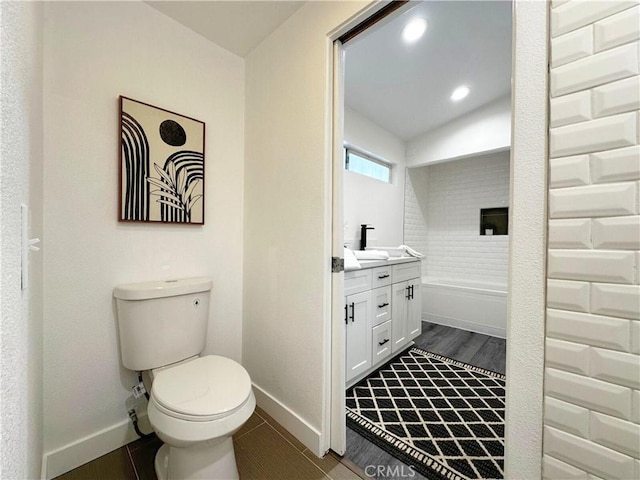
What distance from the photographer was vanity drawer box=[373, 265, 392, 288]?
201cm

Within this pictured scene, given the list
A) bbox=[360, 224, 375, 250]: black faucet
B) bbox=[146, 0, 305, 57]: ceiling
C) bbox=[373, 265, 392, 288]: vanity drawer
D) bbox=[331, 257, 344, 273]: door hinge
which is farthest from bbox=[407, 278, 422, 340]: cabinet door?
bbox=[146, 0, 305, 57]: ceiling

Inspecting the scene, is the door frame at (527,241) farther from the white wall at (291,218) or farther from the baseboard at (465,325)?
the baseboard at (465,325)

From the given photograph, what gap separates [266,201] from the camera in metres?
1.67

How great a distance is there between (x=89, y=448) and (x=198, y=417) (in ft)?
2.71

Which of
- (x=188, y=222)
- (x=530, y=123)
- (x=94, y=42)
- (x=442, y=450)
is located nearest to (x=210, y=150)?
(x=188, y=222)

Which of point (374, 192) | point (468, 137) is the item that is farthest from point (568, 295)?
point (468, 137)

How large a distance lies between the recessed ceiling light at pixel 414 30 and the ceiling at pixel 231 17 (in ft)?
2.83

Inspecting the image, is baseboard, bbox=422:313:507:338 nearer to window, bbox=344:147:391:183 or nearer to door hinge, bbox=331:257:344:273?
window, bbox=344:147:391:183

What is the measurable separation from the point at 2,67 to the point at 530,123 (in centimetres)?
112

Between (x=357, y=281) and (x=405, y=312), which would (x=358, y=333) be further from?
(x=405, y=312)

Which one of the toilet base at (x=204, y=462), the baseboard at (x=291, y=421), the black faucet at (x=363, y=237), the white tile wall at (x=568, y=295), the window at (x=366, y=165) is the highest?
the window at (x=366, y=165)

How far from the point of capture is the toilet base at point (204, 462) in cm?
104

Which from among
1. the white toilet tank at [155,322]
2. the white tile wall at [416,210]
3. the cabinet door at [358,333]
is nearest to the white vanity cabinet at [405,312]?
the cabinet door at [358,333]
